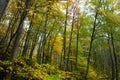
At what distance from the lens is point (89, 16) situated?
840 inches

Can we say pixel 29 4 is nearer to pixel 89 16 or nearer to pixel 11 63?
pixel 11 63

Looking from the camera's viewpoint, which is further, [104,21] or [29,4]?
[104,21]

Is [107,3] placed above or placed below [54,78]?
above

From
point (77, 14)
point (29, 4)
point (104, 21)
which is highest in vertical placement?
point (77, 14)

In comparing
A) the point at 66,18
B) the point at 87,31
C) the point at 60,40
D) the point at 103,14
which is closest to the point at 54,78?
the point at 103,14

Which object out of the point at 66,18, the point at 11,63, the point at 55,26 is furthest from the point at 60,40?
the point at 11,63

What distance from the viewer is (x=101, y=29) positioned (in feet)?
64.2

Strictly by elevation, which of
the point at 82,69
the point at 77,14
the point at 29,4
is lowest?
the point at 82,69

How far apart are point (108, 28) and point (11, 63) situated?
12.7m

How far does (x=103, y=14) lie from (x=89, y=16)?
271 centimetres

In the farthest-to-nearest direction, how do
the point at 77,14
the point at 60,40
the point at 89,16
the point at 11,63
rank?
the point at 60,40, the point at 77,14, the point at 89,16, the point at 11,63

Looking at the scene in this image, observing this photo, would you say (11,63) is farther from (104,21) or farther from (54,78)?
(104,21)

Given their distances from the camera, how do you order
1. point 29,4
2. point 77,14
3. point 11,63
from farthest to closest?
point 77,14
point 11,63
point 29,4

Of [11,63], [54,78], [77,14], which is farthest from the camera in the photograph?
[77,14]
